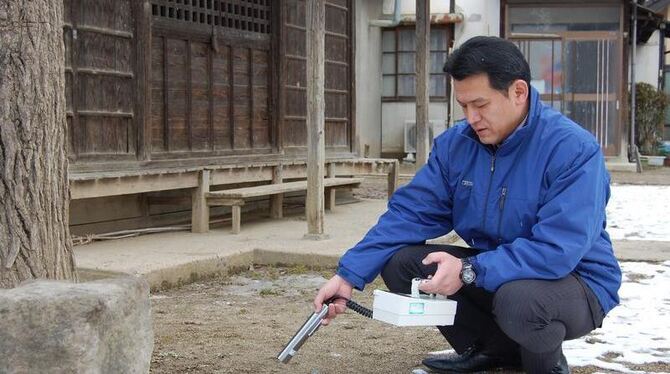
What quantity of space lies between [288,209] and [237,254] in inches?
133

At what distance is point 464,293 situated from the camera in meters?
3.43

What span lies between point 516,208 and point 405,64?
1376 centimetres

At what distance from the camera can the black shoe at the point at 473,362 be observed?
3.55m

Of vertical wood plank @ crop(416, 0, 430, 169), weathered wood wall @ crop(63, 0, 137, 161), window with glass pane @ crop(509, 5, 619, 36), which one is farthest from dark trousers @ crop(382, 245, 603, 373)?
window with glass pane @ crop(509, 5, 619, 36)

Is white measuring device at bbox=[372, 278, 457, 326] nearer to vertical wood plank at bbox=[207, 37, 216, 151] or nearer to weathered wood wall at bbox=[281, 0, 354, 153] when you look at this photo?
vertical wood plank at bbox=[207, 37, 216, 151]

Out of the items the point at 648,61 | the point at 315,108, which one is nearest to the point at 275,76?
the point at 315,108

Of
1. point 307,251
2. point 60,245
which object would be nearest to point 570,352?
point 60,245

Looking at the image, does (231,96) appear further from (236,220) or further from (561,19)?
(561,19)

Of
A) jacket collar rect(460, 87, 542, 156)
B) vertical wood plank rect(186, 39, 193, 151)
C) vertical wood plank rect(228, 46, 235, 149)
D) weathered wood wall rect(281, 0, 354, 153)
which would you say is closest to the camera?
jacket collar rect(460, 87, 542, 156)

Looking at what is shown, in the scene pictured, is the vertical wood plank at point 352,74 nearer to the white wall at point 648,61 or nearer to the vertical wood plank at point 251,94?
the vertical wood plank at point 251,94

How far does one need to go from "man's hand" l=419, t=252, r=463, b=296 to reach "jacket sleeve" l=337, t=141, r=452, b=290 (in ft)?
1.21

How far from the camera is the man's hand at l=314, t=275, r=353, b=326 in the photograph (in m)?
3.09

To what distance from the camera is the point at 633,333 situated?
4.34m

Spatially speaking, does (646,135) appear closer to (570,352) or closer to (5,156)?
(570,352)
